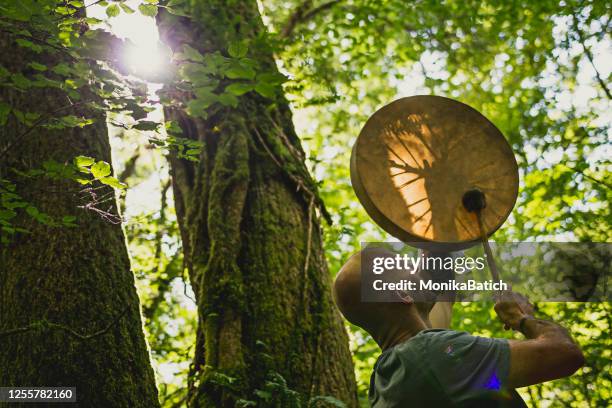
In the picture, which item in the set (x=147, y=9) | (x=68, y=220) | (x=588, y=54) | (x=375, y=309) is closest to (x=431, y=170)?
(x=375, y=309)

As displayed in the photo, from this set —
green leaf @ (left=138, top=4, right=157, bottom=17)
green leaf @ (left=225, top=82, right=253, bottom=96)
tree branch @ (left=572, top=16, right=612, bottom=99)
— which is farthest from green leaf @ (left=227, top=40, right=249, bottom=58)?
tree branch @ (left=572, top=16, right=612, bottom=99)

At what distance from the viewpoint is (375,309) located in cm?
244

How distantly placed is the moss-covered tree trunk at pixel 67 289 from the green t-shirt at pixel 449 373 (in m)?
1.26

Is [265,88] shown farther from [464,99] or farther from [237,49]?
[464,99]

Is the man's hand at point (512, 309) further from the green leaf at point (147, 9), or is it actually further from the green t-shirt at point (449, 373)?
the green leaf at point (147, 9)

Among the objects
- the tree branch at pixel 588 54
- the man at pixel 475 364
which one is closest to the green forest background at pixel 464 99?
the tree branch at pixel 588 54

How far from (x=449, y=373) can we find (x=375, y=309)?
1.66 ft

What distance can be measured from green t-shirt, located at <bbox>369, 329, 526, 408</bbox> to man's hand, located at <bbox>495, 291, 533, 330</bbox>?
13 centimetres

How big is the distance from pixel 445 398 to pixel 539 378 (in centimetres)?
33

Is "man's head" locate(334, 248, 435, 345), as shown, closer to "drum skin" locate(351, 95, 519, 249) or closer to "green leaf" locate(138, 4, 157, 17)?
"drum skin" locate(351, 95, 519, 249)

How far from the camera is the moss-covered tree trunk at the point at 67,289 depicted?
252cm

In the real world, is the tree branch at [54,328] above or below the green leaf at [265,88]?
below

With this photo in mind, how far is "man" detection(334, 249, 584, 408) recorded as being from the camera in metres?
1.87

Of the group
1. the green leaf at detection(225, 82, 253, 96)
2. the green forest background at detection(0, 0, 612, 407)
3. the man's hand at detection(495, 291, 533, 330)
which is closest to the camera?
the man's hand at detection(495, 291, 533, 330)
